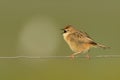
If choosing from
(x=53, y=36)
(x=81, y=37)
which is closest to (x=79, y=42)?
(x=81, y=37)

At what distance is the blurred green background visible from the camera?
16562mm

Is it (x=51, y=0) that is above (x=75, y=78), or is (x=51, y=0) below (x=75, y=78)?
above

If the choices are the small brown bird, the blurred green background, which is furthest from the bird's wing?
the blurred green background

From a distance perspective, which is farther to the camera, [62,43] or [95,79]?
[62,43]

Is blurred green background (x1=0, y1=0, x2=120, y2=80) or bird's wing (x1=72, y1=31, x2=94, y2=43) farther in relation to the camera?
blurred green background (x1=0, y1=0, x2=120, y2=80)

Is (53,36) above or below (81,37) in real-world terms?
above

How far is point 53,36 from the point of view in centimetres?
2256

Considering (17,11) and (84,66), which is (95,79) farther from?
(17,11)

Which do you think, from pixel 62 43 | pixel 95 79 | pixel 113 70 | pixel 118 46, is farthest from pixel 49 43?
pixel 95 79

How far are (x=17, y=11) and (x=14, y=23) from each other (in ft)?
7.85

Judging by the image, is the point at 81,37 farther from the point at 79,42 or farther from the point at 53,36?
the point at 53,36

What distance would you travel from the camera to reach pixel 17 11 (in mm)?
25766

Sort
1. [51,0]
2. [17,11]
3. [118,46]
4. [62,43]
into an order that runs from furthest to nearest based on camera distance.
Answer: [51,0], [17,11], [62,43], [118,46]

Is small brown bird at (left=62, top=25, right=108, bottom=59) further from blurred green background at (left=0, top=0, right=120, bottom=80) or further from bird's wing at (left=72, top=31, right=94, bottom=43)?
blurred green background at (left=0, top=0, right=120, bottom=80)
